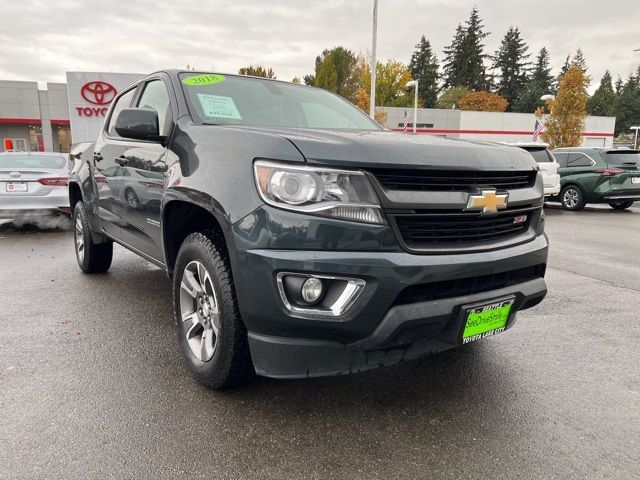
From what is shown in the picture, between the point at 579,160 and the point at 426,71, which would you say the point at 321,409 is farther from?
the point at 426,71

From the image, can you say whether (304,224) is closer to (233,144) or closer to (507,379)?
(233,144)

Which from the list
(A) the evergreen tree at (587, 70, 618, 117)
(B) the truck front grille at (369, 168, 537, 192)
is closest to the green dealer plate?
(B) the truck front grille at (369, 168, 537, 192)

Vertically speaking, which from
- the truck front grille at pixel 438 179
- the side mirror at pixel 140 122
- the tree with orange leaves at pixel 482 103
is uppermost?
the tree with orange leaves at pixel 482 103

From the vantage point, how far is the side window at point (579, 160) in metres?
12.3

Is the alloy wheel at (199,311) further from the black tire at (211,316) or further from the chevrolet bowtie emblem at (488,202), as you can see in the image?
the chevrolet bowtie emblem at (488,202)

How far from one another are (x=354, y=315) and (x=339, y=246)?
0.96 feet

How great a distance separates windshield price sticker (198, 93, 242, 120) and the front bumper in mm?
1271

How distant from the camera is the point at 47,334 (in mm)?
3508

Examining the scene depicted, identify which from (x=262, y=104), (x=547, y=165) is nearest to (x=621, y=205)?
(x=547, y=165)

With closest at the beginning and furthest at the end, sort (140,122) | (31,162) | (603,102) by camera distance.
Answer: (140,122) < (31,162) < (603,102)

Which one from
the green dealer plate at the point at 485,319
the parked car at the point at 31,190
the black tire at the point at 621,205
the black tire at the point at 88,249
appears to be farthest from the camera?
the black tire at the point at 621,205

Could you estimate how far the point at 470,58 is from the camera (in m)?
72.6

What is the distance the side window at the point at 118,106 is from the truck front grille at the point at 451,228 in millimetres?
3017

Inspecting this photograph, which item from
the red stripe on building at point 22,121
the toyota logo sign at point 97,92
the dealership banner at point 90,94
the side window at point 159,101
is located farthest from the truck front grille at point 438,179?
the red stripe on building at point 22,121
